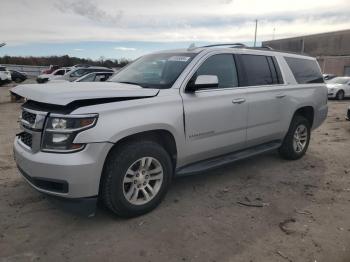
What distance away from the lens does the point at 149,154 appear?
143 inches

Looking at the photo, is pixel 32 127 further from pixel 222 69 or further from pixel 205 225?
pixel 222 69

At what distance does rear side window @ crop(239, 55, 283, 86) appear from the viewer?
480cm

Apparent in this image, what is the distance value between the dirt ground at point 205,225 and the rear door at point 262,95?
0.69 meters

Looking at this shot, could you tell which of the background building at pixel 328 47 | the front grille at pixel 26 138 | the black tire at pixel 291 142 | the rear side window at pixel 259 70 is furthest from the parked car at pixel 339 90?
the background building at pixel 328 47

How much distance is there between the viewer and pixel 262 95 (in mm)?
4949

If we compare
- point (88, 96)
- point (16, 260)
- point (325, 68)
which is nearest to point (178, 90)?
point (88, 96)

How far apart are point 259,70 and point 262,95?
42 cm

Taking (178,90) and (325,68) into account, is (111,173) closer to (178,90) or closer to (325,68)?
(178,90)

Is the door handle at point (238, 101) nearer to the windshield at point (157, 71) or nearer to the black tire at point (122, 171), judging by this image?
the windshield at point (157, 71)

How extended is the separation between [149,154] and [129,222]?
756 mm

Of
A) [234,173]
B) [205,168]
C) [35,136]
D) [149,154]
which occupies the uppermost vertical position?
[35,136]

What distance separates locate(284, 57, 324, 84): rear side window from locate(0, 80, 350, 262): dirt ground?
177 centimetres

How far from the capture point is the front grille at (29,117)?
3375 mm

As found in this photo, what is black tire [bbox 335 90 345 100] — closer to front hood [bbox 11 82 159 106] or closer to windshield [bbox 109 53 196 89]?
windshield [bbox 109 53 196 89]
